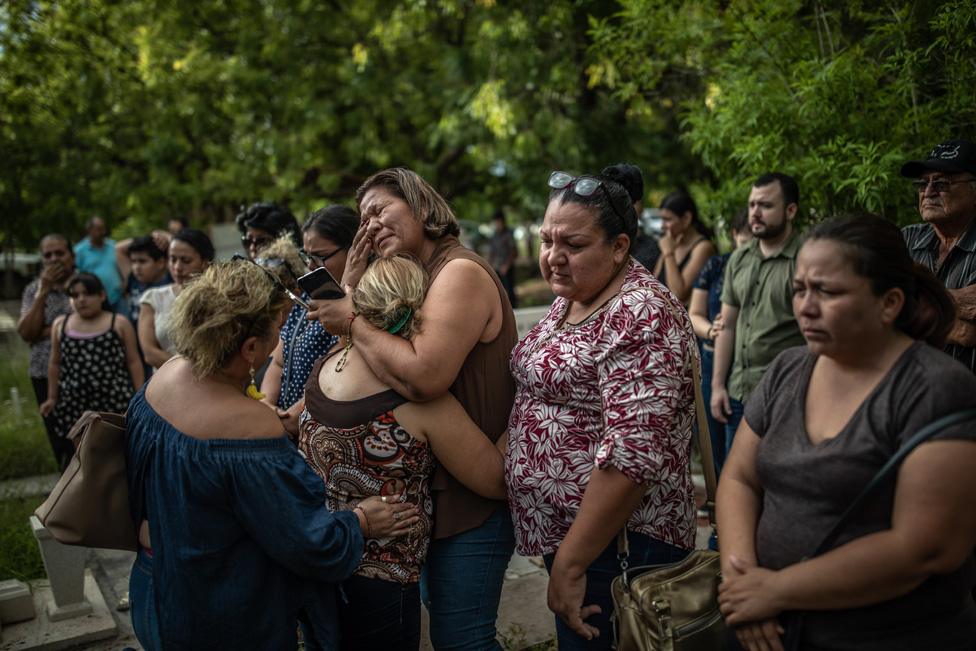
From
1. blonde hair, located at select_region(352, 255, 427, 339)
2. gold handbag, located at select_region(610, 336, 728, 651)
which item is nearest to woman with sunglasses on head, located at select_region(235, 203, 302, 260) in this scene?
blonde hair, located at select_region(352, 255, 427, 339)

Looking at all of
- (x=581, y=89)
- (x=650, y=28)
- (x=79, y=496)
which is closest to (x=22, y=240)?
(x=581, y=89)

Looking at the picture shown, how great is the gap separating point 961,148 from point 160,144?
14.0 m

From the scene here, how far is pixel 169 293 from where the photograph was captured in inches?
208

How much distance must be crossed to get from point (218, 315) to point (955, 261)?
2869 mm

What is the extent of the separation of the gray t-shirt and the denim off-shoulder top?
1143mm

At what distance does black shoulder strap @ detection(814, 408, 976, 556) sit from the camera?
1617 millimetres

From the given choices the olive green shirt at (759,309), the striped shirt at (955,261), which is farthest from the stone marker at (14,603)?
the striped shirt at (955,261)

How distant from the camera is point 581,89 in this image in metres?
10.4

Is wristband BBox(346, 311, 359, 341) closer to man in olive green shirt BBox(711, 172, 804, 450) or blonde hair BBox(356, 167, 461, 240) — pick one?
blonde hair BBox(356, 167, 461, 240)

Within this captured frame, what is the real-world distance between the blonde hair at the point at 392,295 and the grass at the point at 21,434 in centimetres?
574

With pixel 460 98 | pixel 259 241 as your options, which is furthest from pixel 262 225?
→ pixel 460 98

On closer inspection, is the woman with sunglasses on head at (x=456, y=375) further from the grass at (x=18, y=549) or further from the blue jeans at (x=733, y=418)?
the grass at (x=18, y=549)

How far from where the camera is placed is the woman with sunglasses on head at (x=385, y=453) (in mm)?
2266

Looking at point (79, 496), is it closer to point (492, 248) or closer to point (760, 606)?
point (760, 606)
